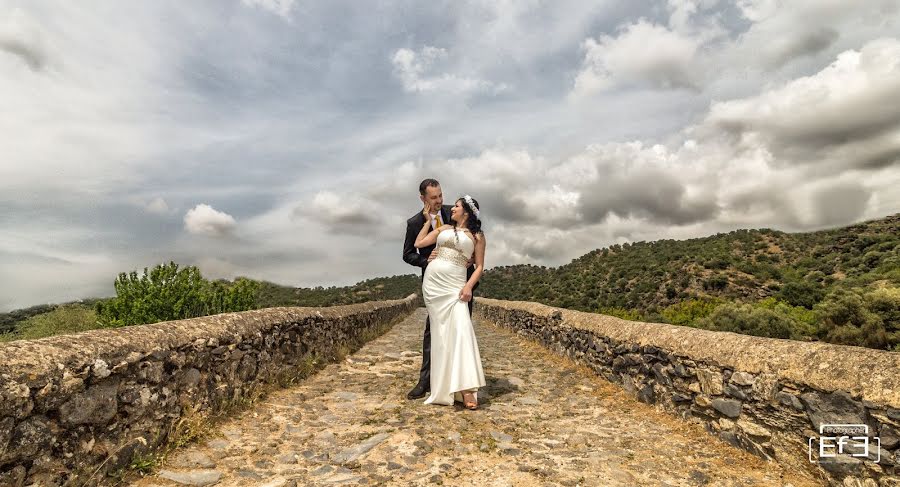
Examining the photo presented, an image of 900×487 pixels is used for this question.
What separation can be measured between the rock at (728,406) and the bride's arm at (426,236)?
304cm

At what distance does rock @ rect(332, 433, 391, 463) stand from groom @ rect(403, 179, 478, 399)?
1.41 metres

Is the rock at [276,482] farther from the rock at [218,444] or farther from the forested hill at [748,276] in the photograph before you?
the forested hill at [748,276]

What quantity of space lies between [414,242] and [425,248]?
16 cm

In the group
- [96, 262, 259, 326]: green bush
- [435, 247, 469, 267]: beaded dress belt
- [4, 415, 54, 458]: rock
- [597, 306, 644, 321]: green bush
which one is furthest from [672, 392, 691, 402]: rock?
[96, 262, 259, 326]: green bush

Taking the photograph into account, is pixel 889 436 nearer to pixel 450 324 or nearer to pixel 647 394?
pixel 647 394

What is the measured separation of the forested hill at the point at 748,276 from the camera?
14.2 m

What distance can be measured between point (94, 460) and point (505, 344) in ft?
28.4

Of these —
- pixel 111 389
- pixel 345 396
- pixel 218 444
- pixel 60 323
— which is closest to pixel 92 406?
pixel 111 389

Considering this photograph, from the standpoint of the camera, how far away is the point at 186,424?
12.0 ft

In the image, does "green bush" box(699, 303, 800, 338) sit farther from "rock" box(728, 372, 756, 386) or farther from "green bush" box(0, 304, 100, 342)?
"green bush" box(0, 304, 100, 342)

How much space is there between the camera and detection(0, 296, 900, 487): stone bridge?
258 cm

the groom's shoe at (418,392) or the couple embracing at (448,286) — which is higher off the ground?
the couple embracing at (448,286)

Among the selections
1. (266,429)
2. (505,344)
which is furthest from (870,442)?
(505,344)

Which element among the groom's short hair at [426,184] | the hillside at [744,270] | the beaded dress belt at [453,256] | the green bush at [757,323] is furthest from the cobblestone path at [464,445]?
the hillside at [744,270]
